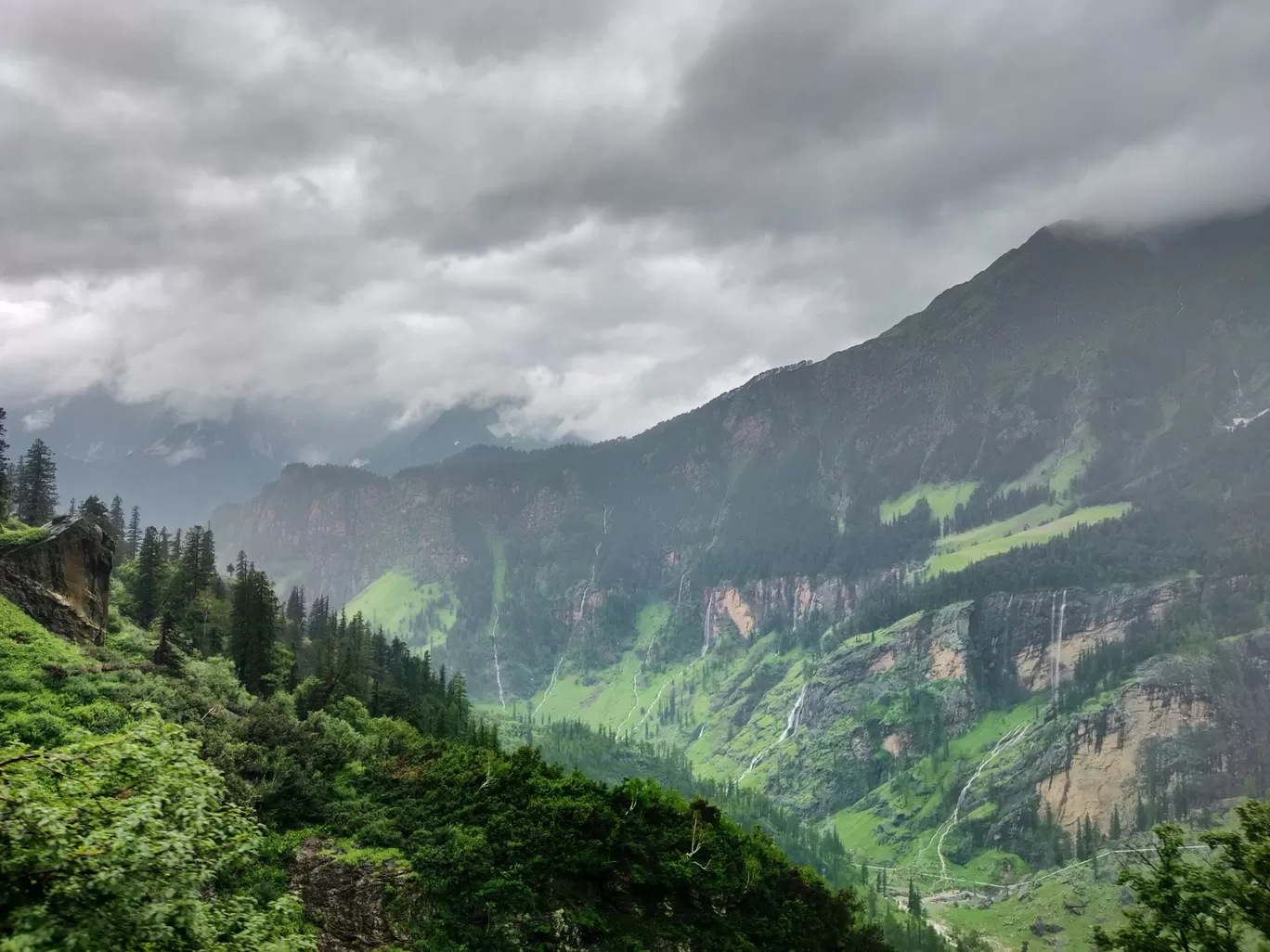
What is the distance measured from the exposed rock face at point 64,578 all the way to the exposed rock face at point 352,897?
36.3 meters

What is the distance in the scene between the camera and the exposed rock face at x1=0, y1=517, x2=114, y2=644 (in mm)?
69500

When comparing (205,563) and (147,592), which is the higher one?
(205,563)

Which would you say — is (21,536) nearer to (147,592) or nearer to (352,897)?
(147,592)

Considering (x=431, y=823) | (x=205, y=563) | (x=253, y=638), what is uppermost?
(x=205, y=563)

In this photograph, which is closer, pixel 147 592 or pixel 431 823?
pixel 431 823

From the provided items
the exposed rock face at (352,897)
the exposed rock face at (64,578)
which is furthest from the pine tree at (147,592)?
the exposed rock face at (352,897)

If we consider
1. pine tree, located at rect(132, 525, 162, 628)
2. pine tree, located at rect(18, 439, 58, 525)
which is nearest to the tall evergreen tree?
pine tree, located at rect(132, 525, 162, 628)

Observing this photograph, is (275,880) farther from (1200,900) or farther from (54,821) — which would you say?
(1200,900)

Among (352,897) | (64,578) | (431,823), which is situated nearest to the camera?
(352,897)

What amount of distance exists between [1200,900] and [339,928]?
45665 mm

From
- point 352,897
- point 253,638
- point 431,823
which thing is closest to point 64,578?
point 253,638

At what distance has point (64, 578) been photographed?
75125mm

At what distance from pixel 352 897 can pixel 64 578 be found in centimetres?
4601

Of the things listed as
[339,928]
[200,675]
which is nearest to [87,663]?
[200,675]
